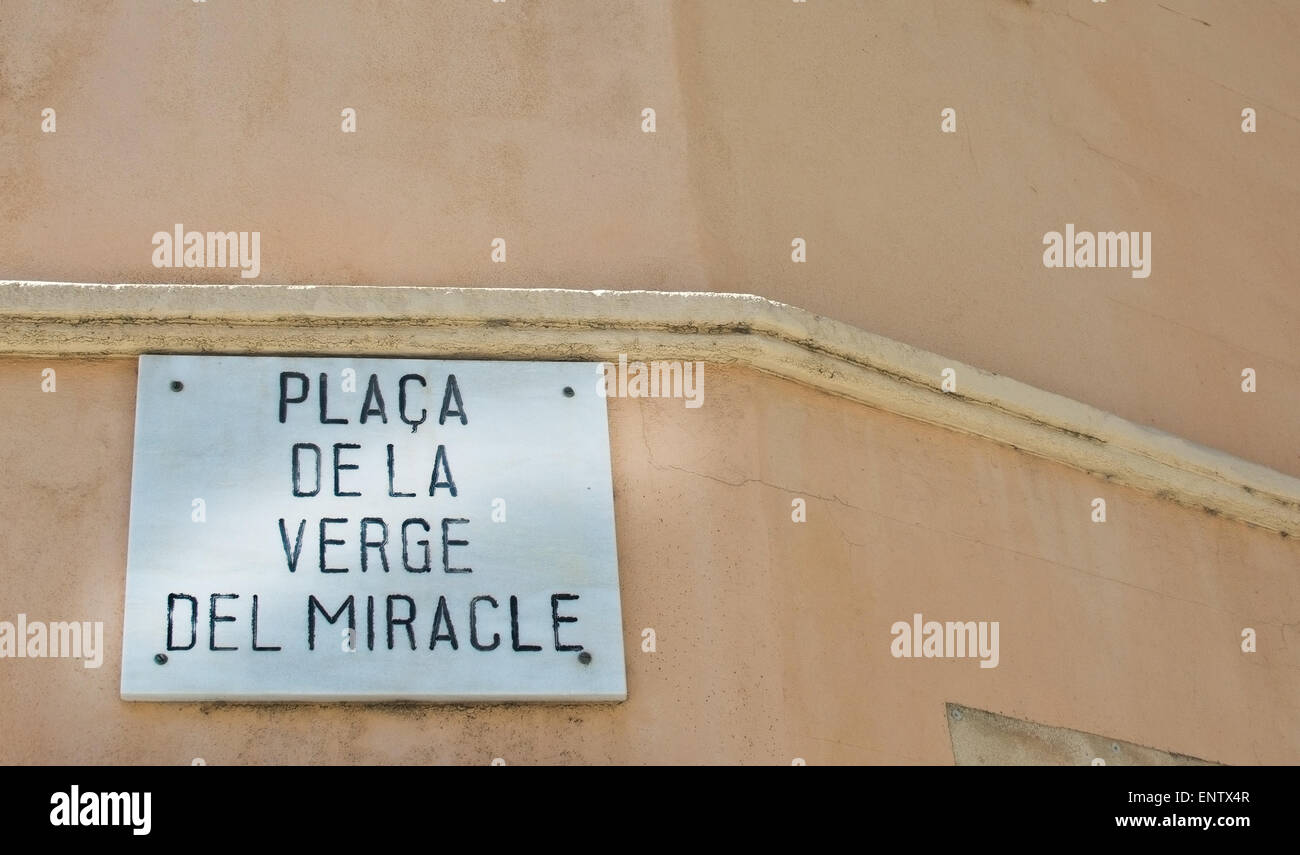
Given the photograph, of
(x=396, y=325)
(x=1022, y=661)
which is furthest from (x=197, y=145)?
(x=1022, y=661)

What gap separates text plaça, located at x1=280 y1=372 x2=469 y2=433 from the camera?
14.7 feet

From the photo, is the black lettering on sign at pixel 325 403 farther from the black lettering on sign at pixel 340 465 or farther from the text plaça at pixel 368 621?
the text plaça at pixel 368 621

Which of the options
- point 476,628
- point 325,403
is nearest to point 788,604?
point 476,628

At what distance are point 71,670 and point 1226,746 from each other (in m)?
2.76

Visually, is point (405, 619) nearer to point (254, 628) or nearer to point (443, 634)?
point (443, 634)

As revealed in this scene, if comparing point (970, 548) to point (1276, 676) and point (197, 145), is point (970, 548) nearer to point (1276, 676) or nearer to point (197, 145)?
point (1276, 676)

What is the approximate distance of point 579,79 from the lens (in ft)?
16.7

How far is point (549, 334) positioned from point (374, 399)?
448 millimetres

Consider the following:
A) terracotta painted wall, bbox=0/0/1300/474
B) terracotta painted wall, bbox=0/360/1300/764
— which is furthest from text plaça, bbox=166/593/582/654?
terracotta painted wall, bbox=0/0/1300/474

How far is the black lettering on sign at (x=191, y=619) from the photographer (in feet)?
13.7

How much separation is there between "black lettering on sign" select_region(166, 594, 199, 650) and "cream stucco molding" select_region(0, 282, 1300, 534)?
2.08 ft

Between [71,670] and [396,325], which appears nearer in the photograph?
[71,670]

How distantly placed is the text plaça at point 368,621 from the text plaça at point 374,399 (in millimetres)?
449

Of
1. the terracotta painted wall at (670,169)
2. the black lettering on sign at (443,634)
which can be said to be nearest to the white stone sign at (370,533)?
the black lettering on sign at (443,634)
